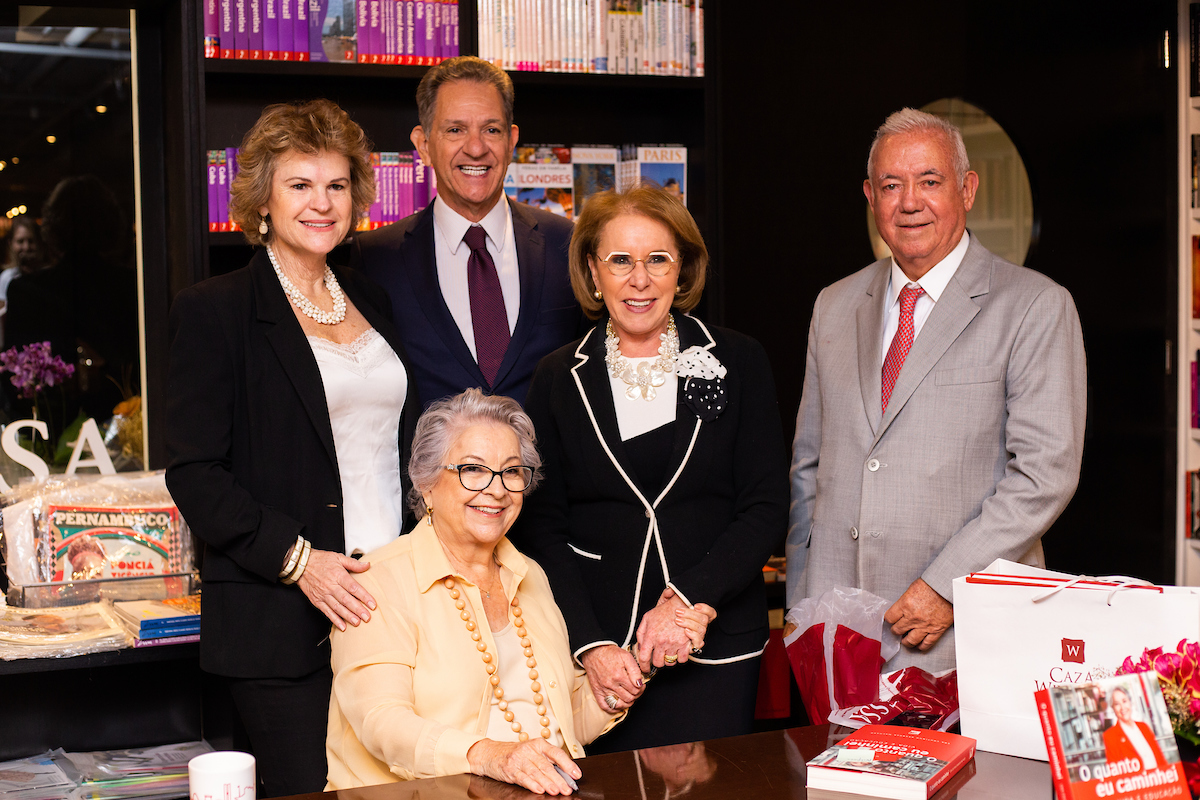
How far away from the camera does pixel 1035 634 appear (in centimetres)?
185

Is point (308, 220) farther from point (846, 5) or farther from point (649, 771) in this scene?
point (846, 5)

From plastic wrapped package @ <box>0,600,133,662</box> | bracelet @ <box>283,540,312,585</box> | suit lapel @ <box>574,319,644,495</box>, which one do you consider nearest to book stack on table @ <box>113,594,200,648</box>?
plastic wrapped package @ <box>0,600,133,662</box>

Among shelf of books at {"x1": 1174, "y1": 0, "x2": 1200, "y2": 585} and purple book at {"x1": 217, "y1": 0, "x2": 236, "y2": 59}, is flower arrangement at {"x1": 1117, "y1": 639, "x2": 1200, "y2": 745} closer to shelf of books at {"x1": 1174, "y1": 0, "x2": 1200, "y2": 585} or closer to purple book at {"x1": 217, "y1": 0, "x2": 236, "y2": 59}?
purple book at {"x1": 217, "y1": 0, "x2": 236, "y2": 59}

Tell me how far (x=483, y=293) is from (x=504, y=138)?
0.43m

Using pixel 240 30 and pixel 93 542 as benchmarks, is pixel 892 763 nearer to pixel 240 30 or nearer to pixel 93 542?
pixel 93 542

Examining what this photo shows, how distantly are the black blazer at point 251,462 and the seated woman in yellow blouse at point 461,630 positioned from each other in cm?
21

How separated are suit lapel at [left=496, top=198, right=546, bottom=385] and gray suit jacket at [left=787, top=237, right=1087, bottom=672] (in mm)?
839

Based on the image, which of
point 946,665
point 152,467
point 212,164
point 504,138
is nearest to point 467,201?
point 504,138

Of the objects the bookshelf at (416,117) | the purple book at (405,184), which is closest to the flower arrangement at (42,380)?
the bookshelf at (416,117)

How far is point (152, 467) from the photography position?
3.62 meters

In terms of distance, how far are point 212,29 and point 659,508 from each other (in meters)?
2.00

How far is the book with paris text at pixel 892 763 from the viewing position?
1697 mm

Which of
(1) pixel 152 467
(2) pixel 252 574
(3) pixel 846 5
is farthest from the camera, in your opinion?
(3) pixel 846 5

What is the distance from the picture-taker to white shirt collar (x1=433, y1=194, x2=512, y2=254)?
3107 millimetres
